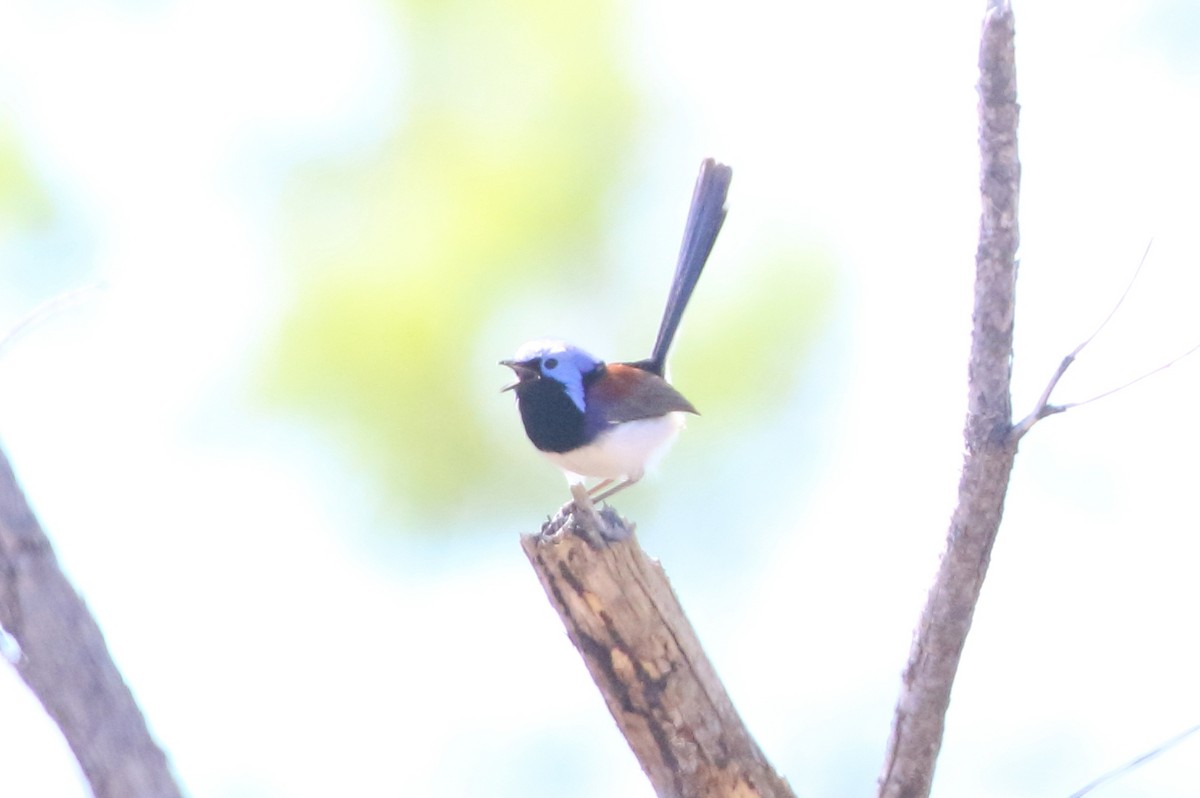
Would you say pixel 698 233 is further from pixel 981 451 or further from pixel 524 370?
pixel 981 451

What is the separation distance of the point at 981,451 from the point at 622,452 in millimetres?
1388

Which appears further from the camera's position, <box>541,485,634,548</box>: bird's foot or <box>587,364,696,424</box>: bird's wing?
<box>587,364,696,424</box>: bird's wing

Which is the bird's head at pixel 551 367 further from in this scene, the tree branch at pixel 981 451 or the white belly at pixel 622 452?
the tree branch at pixel 981 451

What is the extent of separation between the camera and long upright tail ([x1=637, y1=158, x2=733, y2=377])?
3912 mm

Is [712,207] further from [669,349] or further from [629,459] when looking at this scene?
[629,459]

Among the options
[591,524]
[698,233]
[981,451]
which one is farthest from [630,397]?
[981,451]

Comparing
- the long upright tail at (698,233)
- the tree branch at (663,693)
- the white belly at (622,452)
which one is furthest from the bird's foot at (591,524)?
the long upright tail at (698,233)

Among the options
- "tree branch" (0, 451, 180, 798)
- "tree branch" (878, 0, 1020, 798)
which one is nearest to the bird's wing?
"tree branch" (878, 0, 1020, 798)

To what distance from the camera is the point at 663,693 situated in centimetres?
229

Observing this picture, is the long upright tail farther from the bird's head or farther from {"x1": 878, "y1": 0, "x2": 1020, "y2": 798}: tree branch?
{"x1": 878, "y1": 0, "x2": 1020, "y2": 798}: tree branch

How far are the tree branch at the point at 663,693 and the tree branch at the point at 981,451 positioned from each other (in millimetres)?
245

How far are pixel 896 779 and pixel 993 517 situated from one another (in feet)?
1.69

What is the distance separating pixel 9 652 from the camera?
4.33 feet

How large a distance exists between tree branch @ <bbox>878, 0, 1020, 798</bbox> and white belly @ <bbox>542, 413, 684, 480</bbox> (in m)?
1.18
